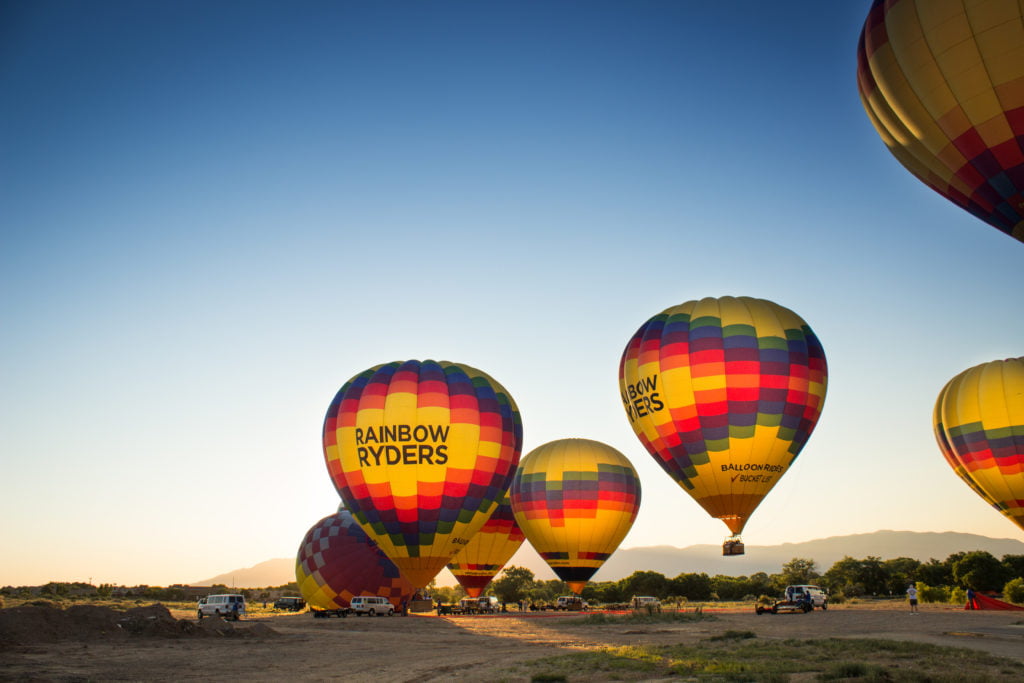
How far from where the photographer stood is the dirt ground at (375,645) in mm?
13453

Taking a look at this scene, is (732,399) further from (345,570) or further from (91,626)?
(91,626)

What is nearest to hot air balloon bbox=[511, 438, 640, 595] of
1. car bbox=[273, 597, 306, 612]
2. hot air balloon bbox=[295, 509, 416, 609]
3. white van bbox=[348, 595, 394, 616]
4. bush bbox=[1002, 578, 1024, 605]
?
hot air balloon bbox=[295, 509, 416, 609]

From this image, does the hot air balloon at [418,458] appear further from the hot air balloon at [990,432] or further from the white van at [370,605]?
the hot air balloon at [990,432]

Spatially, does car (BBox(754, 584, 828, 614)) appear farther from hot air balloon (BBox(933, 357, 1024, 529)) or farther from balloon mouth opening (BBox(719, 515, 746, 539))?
hot air balloon (BBox(933, 357, 1024, 529))

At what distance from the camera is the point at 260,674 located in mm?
13477

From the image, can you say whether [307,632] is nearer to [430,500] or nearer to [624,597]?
[430,500]

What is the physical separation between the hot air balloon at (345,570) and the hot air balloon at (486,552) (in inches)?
164

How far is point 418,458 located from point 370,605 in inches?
504

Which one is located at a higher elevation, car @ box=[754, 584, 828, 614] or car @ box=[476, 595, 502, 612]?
car @ box=[754, 584, 828, 614]

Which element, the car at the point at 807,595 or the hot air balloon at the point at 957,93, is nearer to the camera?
the hot air balloon at the point at 957,93

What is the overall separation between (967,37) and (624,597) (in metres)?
56.8

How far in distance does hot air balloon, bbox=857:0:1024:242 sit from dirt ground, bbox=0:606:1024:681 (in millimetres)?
9521

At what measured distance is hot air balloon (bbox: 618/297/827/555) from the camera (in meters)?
24.9

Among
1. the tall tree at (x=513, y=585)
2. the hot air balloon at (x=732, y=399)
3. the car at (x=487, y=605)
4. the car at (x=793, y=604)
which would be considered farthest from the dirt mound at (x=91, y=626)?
the tall tree at (x=513, y=585)
